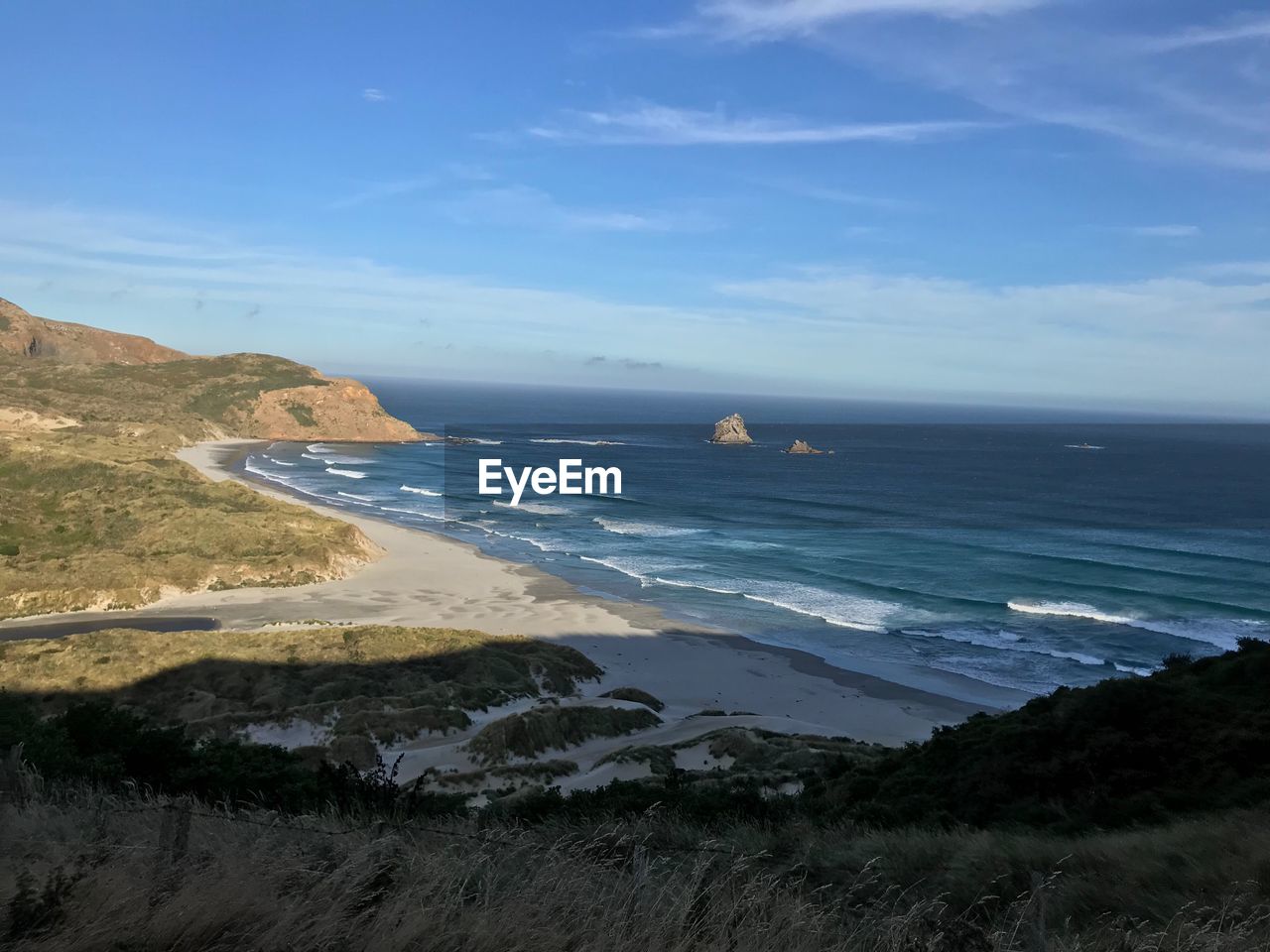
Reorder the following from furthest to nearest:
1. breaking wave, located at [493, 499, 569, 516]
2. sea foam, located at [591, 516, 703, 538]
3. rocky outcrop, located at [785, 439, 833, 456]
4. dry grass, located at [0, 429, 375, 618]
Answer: rocky outcrop, located at [785, 439, 833, 456] < breaking wave, located at [493, 499, 569, 516] < sea foam, located at [591, 516, 703, 538] < dry grass, located at [0, 429, 375, 618]

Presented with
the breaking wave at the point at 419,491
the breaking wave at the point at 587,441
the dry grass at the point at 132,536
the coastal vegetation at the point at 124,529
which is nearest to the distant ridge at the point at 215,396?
the breaking wave at the point at 587,441

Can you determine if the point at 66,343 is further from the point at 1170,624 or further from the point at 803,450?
the point at 1170,624

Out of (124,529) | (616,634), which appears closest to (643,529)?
(616,634)

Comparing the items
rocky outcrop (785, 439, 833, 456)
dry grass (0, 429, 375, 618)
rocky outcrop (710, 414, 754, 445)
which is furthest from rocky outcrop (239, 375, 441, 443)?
dry grass (0, 429, 375, 618)

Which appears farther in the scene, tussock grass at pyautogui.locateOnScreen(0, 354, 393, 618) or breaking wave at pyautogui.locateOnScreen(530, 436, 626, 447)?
breaking wave at pyautogui.locateOnScreen(530, 436, 626, 447)

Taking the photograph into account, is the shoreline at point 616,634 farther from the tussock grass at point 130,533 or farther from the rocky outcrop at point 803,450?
the rocky outcrop at point 803,450

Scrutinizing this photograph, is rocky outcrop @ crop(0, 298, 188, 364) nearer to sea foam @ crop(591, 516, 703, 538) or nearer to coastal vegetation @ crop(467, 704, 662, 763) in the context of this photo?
sea foam @ crop(591, 516, 703, 538)
